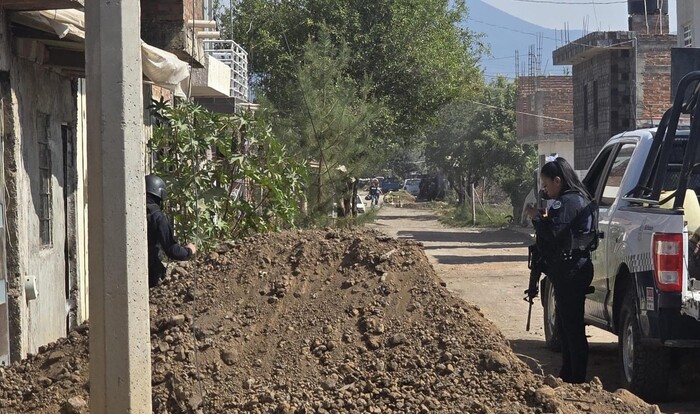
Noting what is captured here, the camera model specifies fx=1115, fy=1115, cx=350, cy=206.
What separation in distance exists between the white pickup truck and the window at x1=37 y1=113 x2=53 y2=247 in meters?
4.88

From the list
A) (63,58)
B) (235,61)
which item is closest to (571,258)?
(63,58)

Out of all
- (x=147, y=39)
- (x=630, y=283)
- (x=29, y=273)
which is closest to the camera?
(x=630, y=283)

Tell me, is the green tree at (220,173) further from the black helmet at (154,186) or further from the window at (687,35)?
the window at (687,35)

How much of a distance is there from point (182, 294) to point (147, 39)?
7.47 meters

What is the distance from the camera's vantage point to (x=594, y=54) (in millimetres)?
33469

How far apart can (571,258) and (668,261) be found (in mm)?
858

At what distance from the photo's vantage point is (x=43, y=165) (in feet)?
33.0

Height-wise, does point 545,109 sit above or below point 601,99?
above

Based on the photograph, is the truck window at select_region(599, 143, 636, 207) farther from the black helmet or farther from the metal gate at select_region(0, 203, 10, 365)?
the metal gate at select_region(0, 203, 10, 365)

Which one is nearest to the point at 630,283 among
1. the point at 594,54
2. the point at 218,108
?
the point at 218,108

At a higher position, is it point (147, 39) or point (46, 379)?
point (147, 39)

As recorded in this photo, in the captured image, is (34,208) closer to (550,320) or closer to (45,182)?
(45,182)

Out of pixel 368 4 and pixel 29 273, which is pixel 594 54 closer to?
pixel 368 4

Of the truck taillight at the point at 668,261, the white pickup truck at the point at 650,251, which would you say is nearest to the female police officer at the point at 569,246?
the white pickup truck at the point at 650,251
